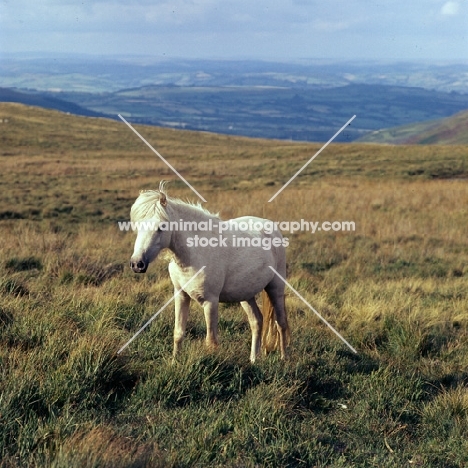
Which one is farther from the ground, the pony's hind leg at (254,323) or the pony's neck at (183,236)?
the pony's neck at (183,236)

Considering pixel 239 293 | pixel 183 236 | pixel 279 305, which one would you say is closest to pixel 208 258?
pixel 183 236

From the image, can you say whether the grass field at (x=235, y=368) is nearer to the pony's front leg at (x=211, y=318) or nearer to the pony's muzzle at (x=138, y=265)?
the pony's front leg at (x=211, y=318)

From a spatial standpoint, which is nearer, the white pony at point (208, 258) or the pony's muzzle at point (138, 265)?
the pony's muzzle at point (138, 265)

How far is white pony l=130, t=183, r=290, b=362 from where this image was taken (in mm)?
5027

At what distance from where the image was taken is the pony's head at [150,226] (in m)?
4.83

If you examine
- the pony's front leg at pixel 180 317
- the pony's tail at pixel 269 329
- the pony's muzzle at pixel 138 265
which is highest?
the pony's muzzle at pixel 138 265

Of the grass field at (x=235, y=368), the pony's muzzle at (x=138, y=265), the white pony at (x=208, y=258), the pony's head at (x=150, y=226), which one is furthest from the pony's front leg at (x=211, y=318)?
the pony's muzzle at (x=138, y=265)

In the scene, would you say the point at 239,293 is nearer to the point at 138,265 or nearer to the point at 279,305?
the point at 279,305

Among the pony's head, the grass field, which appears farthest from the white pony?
the grass field

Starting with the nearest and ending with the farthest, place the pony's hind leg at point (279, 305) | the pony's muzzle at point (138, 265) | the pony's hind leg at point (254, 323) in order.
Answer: the pony's muzzle at point (138, 265), the pony's hind leg at point (254, 323), the pony's hind leg at point (279, 305)

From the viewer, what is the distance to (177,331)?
18.3 feet

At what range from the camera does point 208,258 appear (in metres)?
5.49

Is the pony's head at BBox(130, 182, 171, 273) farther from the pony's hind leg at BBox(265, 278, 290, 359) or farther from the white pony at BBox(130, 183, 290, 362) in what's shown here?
the pony's hind leg at BBox(265, 278, 290, 359)

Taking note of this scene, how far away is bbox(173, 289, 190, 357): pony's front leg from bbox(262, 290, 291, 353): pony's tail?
118 centimetres
